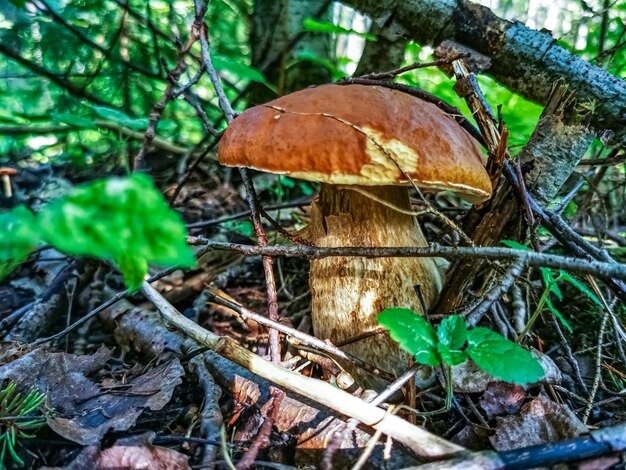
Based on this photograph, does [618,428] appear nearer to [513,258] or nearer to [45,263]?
[513,258]

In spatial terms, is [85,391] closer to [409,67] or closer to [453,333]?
[453,333]

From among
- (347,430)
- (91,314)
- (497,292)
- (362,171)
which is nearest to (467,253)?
(497,292)

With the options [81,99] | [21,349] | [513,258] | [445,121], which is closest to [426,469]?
[513,258]

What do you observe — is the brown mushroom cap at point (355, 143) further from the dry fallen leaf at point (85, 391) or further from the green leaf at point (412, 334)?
the dry fallen leaf at point (85, 391)

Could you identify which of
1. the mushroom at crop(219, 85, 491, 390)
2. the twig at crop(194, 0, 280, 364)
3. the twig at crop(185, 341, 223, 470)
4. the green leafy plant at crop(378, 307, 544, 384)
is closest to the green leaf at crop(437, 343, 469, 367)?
the green leafy plant at crop(378, 307, 544, 384)

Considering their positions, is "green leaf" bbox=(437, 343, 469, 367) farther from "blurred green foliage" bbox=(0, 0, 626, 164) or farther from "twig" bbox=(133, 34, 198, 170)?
"blurred green foliage" bbox=(0, 0, 626, 164)

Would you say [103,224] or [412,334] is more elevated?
[103,224]
